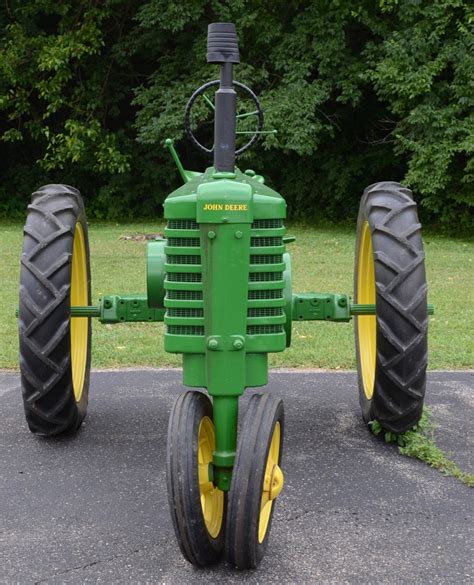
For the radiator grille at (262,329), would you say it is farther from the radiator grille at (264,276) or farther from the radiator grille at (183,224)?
the radiator grille at (183,224)

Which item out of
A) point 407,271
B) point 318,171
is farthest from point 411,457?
point 318,171

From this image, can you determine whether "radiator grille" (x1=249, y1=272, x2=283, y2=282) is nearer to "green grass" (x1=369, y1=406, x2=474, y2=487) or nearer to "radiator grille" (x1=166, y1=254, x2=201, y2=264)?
"radiator grille" (x1=166, y1=254, x2=201, y2=264)

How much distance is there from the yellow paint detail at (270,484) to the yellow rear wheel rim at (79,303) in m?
1.95

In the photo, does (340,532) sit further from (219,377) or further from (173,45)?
(173,45)

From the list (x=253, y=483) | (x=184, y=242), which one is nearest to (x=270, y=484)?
(x=253, y=483)

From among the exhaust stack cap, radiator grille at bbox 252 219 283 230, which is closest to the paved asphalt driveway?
radiator grille at bbox 252 219 283 230

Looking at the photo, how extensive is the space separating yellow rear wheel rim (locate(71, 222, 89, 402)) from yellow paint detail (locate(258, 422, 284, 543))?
Result: 1953mm

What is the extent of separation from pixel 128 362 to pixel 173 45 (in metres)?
14.4

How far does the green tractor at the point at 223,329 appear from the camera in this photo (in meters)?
2.98

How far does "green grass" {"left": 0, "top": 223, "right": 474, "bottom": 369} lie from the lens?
6438 millimetres

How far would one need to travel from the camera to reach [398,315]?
13.3 ft

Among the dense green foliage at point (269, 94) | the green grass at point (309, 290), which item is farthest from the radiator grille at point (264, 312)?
the dense green foliage at point (269, 94)

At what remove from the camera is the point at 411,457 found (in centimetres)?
427

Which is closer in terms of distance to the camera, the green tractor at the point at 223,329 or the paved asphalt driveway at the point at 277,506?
the green tractor at the point at 223,329
